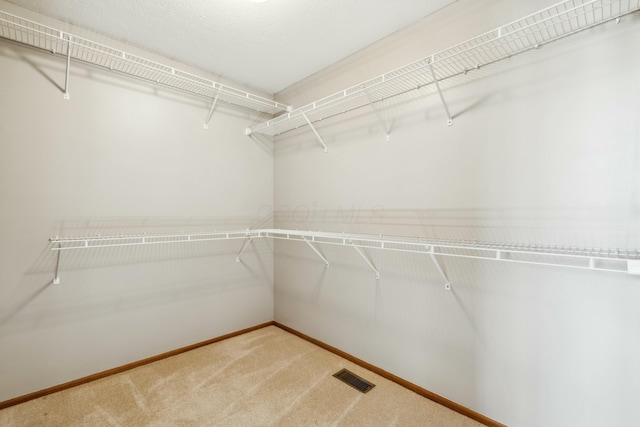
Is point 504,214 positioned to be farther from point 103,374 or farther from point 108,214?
point 103,374

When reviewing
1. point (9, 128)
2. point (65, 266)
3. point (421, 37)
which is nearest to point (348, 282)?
point (421, 37)

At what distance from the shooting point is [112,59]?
6.72 feet

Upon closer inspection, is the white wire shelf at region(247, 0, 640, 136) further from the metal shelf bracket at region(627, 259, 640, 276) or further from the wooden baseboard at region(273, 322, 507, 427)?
the wooden baseboard at region(273, 322, 507, 427)

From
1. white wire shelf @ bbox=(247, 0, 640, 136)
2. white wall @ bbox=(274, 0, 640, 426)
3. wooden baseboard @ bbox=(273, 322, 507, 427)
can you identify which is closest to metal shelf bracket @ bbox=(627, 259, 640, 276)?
white wall @ bbox=(274, 0, 640, 426)

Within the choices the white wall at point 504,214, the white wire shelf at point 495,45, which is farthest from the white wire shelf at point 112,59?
the white wall at point 504,214

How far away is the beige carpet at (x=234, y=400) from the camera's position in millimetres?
1673

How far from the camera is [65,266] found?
1.96 m

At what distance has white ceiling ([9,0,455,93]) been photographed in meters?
1.77

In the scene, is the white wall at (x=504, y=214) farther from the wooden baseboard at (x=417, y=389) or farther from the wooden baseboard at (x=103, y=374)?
the wooden baseboard at (x=103, y=374)

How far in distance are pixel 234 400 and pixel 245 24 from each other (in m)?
2.50

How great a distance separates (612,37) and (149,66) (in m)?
2.65

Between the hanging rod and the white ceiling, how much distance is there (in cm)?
145

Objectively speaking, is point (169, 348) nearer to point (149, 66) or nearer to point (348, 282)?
point (348, 282)

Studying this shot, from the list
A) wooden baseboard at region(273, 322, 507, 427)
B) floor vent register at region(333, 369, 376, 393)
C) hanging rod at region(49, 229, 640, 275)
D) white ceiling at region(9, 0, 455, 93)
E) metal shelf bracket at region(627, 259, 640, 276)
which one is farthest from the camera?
floor vent register at region(333, 369, 376, 393)
